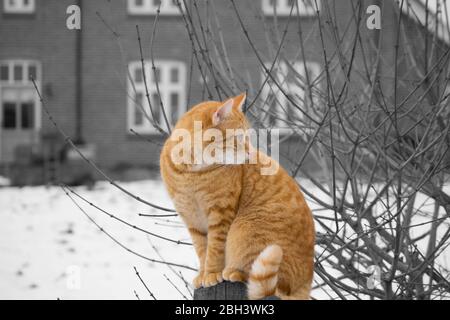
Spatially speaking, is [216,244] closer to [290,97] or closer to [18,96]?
[290,97]

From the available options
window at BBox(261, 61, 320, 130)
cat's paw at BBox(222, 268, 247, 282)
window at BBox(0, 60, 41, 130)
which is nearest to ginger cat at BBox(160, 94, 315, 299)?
cat's paw at BBox(222, 268, 247, 282)

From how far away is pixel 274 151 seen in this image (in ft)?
7.49

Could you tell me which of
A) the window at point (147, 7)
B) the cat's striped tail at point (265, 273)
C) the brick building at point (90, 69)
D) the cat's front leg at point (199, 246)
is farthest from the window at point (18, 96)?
the cat's striped tail at point (265, 273)

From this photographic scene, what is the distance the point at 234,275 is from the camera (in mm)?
1825

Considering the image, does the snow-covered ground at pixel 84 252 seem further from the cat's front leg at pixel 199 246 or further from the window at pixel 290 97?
the cat's front leg at pixel 199 246

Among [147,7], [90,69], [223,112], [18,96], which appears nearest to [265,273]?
[223,112]

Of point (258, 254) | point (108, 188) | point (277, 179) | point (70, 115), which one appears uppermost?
point (277, 179)

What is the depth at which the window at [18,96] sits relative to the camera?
14.3 m

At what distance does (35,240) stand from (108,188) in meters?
4.52
